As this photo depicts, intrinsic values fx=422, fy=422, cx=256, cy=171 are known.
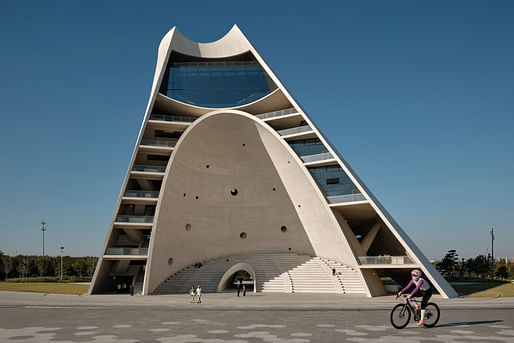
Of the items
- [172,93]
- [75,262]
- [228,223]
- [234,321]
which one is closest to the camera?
[234,321]

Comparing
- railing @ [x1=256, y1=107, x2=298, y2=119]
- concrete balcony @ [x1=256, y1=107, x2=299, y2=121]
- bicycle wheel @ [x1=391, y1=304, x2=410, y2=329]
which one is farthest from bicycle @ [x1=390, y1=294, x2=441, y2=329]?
railing @ [x1=256, y1=107, x2=298, y2=119]

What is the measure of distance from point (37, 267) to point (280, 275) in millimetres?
69370

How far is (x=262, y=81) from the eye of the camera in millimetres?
47094

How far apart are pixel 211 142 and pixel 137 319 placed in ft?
95.4

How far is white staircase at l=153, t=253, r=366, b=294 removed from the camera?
39.2m

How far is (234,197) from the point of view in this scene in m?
50.1

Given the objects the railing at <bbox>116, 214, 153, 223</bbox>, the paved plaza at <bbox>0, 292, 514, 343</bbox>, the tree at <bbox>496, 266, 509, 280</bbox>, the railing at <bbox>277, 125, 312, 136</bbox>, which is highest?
the railing at <bbox>277, 125, 312, 136</bbox>

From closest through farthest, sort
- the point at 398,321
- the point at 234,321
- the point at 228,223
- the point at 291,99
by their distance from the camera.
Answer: the point at 398,321, the point at 234,321, the point at 291,99, the point at 228,223

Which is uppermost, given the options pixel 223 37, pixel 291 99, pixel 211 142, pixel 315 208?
pixel 223 37

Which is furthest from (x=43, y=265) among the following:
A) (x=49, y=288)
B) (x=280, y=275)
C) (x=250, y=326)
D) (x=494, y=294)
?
(x=250, y=326)

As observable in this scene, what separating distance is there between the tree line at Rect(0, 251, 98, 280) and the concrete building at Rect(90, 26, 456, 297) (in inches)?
2007

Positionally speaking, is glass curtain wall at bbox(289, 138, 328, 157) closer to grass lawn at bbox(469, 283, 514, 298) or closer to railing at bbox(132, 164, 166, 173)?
railing at bbox(132, 164, 166, 173)

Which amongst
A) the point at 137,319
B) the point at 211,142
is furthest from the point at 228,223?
the point at 137,319

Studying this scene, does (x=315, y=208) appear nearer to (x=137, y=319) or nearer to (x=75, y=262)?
(x=137, y=319)
